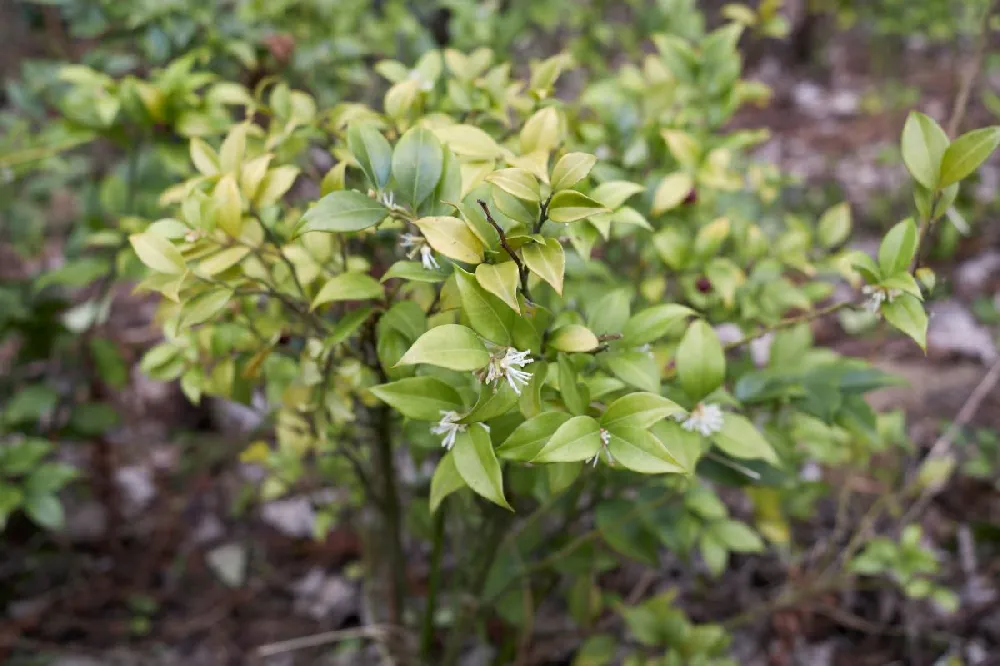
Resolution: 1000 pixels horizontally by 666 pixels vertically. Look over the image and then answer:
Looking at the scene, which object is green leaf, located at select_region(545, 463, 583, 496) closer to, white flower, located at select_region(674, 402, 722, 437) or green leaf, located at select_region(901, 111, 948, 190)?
white flower, located at select_region(674, 402, 722, 437)

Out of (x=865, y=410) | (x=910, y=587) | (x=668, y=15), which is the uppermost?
(x=668, y=15)

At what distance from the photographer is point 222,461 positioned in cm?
229

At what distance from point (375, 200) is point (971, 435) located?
1.63 metres

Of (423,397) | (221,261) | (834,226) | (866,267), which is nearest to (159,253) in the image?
(221,261)

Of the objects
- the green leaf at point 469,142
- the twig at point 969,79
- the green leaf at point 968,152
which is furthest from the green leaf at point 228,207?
the twig at point 969,79

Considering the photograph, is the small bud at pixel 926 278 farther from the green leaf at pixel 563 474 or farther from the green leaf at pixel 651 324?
the green leaf at pixel 563 474

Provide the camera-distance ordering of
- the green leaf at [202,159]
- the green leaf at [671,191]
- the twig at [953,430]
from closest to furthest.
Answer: the green leaf at [202,159] → the green leaf at [671,191] → the twig at [953,430]

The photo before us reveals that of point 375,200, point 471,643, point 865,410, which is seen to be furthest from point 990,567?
point 375,200

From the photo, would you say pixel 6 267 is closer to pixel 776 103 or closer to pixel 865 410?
pixel 865 410

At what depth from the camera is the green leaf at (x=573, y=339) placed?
770 millimetres

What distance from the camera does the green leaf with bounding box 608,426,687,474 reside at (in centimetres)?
70

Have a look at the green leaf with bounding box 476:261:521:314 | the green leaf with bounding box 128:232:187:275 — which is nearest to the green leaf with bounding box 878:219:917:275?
the green leaf with bounding box 476:261:521:314

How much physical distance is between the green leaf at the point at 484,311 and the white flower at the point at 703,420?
27 cm

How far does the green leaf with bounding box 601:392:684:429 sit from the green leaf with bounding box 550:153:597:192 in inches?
8.6
